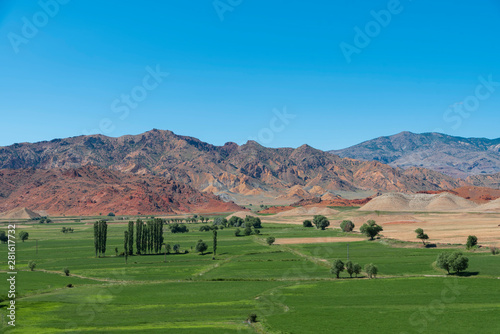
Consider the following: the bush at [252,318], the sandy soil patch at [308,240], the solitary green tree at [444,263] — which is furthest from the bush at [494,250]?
the bush at [252,318]

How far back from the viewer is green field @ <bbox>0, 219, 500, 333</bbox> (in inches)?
2418

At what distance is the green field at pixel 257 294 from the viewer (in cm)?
6141

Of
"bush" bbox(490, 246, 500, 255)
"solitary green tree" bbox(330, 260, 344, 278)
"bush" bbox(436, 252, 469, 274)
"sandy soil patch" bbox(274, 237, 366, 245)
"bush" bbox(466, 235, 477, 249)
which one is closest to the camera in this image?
"bush" bbox(436, 252, 469, 274)

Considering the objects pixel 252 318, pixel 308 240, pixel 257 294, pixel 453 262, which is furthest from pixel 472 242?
pixel 252 318

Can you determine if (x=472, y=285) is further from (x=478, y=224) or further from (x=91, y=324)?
(x=478, y=224)

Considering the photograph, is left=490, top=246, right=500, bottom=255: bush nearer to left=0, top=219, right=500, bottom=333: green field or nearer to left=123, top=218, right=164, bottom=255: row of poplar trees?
left=0, top=219, right=500, bottom=333: green field

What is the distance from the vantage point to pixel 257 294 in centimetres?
8012

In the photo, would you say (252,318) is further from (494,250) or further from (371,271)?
(494,250)

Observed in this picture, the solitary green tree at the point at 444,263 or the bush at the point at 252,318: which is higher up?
the solitary green tree at the point at 444,263

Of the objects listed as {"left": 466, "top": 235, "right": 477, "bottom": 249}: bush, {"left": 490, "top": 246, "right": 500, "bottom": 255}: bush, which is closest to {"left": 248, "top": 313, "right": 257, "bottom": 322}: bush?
{"left": 490, "top": 246, "right": 500, "bottom": 255}: bush

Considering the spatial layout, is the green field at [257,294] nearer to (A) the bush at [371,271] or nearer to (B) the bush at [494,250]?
(B) the bush at [494,250]

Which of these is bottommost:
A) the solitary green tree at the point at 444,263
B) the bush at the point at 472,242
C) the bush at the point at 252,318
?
the bush at the point at 252,318

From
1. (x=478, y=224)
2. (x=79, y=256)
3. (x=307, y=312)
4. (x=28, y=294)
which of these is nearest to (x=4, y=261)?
(x=79, y=256)

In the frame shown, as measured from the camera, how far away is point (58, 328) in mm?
61469
